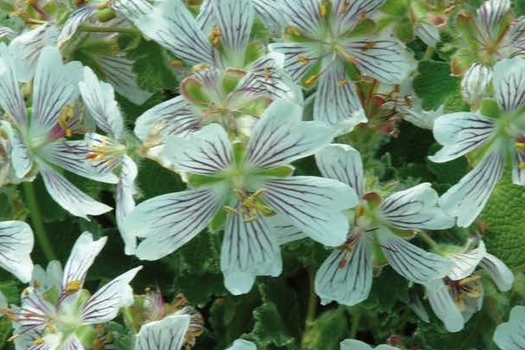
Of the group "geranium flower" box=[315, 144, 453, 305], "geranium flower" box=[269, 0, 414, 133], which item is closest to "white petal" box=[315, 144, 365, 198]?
"geranium flower" box=[315, 144, 453, 305]

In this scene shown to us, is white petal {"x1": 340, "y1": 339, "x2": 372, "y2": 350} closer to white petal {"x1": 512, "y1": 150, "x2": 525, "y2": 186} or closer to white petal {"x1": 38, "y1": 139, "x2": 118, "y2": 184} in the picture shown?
white petal {"x1": 512, "y1": 150, "x2": 525, "y2": 186}

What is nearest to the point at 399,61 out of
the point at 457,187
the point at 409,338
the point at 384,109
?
the point at 384,109

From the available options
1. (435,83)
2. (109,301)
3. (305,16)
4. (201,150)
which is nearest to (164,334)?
(109,301)

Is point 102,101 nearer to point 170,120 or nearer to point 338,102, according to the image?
point 170,120

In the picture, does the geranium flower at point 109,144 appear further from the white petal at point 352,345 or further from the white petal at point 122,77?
the white petal at point 352,345

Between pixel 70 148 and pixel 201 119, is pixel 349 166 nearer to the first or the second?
pixel 201 119

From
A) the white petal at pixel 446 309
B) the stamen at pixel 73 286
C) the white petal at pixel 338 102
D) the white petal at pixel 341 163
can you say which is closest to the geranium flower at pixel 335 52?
the white petal at pixel 338 102
